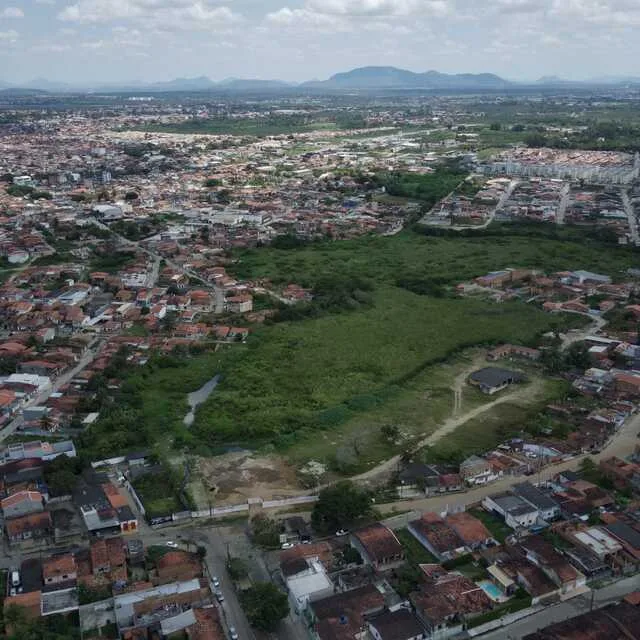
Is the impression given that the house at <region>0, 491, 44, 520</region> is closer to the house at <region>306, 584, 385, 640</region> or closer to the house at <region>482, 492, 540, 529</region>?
the house at <region>306, 584, 385, 640</region>

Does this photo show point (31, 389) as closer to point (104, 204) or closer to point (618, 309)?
point (618, 309)

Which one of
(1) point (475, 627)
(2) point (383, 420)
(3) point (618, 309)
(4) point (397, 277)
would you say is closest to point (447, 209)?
(4) point (397, 277)

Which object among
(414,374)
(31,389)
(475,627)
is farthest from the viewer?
(414,374)

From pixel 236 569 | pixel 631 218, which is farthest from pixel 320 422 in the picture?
pixel 631 218

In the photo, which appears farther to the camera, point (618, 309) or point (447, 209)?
point (447, 209)

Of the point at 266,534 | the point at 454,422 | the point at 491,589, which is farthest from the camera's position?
the point at 454,422

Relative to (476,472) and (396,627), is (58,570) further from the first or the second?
(476,472)
